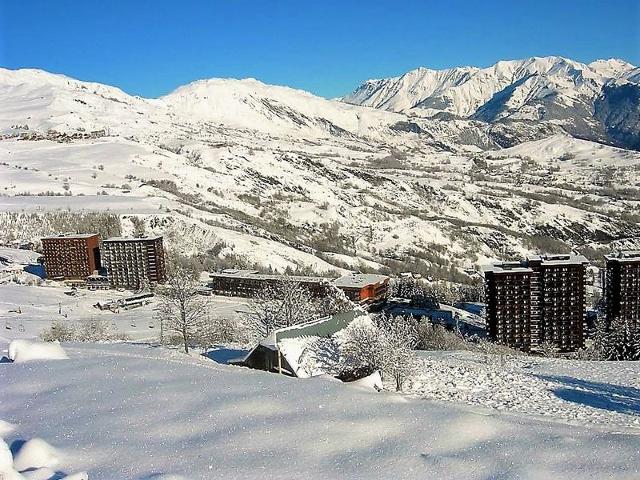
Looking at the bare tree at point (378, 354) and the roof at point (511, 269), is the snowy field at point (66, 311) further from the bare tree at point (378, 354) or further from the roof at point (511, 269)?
the roof at point (511, 269)

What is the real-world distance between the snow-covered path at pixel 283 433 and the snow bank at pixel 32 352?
1668 mm

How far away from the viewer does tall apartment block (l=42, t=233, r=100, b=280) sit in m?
66.0

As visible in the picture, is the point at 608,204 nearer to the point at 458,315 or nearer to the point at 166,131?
the point at 458,315

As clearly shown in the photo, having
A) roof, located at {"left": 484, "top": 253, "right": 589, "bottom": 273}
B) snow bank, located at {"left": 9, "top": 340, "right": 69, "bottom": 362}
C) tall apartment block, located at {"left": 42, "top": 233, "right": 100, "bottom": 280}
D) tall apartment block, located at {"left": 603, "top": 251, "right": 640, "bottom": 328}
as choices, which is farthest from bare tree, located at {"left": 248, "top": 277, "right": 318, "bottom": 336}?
tall apartment block, located at {"left": 42, "top": 233, "right": 100, "bottom": 280}

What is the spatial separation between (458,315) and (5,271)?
51.1m

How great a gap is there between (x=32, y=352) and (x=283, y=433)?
7.51 meters

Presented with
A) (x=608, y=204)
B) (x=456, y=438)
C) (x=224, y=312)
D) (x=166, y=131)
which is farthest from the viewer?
(x=166, y=131)

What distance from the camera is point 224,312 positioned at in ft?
190

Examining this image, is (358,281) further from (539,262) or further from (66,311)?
(66,311)

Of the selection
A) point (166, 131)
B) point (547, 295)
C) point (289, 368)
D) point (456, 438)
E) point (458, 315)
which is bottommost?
point (458, 315)

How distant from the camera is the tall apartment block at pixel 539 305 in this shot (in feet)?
174

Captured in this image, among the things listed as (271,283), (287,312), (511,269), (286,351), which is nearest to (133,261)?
(271,283)

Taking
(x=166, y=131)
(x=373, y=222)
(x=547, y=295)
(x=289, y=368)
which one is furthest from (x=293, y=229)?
(x=166, y=131)

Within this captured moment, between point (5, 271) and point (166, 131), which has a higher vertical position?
point (166, 131)
